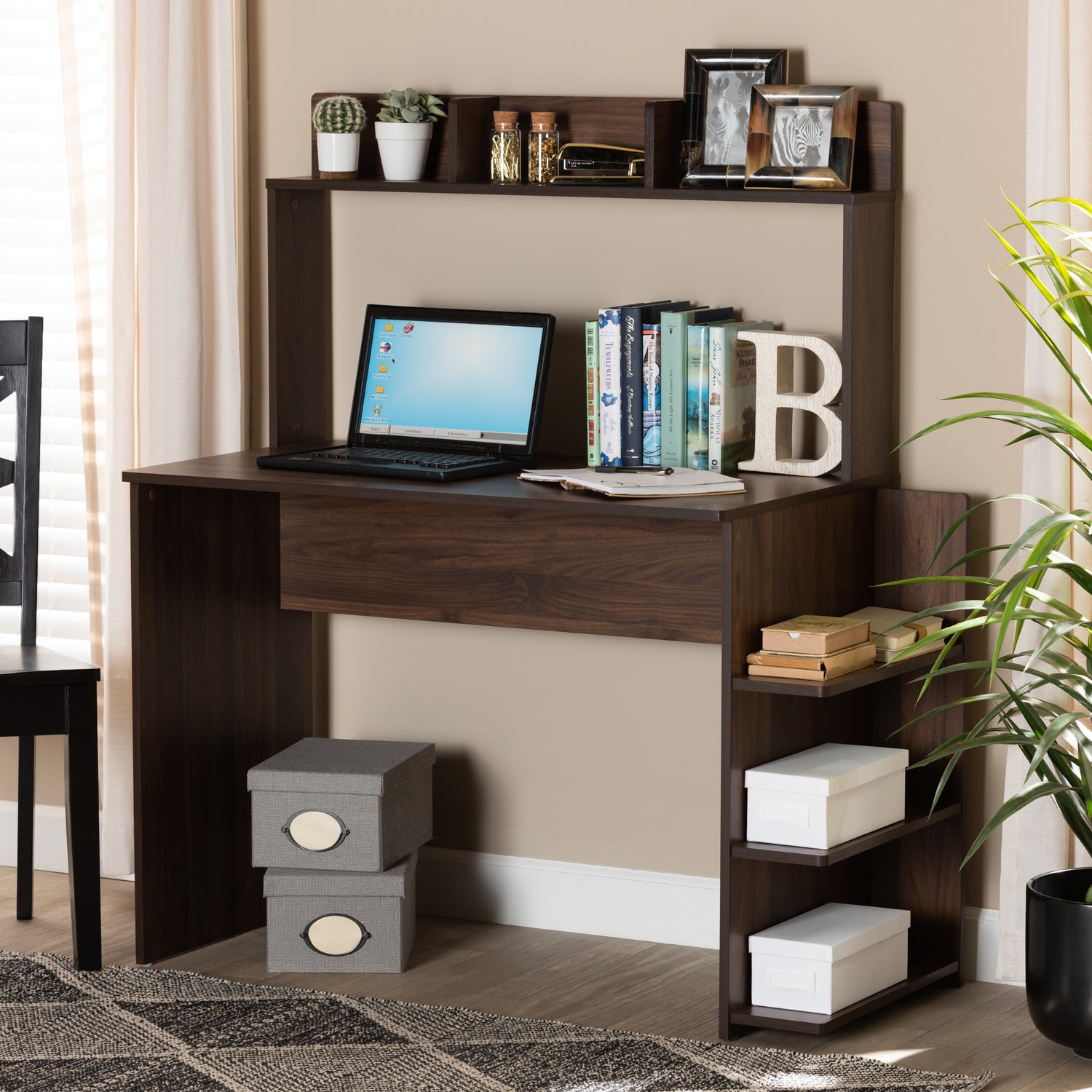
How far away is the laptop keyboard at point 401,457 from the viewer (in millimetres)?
2990

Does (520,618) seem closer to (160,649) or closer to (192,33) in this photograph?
(160,649)

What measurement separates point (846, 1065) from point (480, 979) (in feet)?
2.20

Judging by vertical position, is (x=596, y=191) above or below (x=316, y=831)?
above

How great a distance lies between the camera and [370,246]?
3.42 m

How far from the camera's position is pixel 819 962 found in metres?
2.76

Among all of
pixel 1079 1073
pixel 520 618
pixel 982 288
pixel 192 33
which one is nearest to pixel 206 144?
pixel 192 33

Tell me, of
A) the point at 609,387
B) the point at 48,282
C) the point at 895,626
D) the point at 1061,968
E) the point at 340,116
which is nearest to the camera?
the point at 1061,968

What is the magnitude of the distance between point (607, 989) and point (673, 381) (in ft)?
3.24

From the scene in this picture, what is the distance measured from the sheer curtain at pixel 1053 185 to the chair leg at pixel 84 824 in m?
1.47

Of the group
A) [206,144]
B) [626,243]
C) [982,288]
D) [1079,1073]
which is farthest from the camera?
[206,144]

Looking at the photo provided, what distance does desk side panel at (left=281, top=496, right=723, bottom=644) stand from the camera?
2941mm

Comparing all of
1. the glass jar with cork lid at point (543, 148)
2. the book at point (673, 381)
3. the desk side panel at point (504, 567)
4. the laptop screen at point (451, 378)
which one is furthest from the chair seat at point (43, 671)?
the glass jar with cork lid at point (543, 148)

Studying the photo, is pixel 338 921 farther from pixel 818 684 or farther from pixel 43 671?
pixel 818 684

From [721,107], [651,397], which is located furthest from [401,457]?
[721,107]
